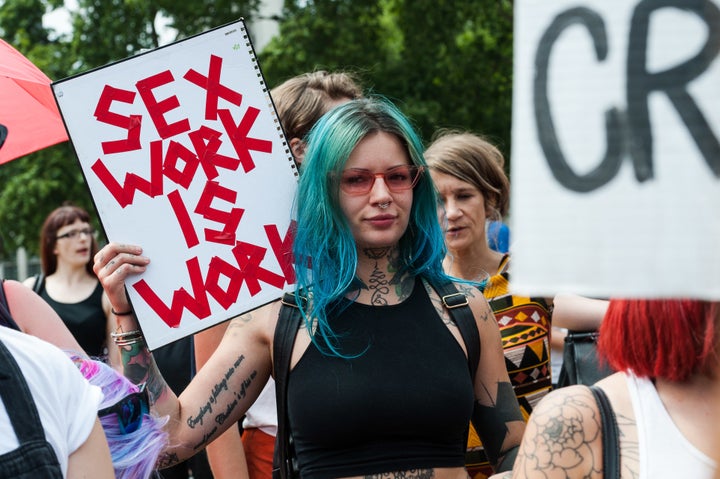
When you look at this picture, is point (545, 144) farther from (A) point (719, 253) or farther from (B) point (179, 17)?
(B) point (179, 17)

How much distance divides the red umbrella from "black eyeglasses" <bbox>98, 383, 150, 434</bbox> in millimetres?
1224

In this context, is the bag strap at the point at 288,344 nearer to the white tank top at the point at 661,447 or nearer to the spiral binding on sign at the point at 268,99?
the spiral binding on sign at the point at 268,99

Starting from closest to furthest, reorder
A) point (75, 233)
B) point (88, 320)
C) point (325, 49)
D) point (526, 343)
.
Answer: point (526, 343) → point (88, 320) → point (75, 233) → point (325, 49)

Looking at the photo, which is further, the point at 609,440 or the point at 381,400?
the point at 381,400

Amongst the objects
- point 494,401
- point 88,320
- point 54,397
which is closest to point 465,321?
point 494,401

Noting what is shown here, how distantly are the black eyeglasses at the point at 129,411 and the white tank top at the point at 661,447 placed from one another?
1.07 meters

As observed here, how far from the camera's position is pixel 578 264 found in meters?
1.49

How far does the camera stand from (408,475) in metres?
2.51

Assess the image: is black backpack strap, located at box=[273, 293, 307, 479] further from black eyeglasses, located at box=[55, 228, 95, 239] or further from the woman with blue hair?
black eyeglasses, located at box=[55, 228, 95, 239]

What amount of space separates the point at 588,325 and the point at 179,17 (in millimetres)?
7396

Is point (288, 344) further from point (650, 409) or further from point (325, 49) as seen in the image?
point (325, 49)

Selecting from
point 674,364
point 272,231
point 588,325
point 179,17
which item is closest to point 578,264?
point 674,364

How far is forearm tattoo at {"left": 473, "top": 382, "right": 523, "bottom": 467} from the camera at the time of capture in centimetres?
276

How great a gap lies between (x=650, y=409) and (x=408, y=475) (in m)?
0.77
